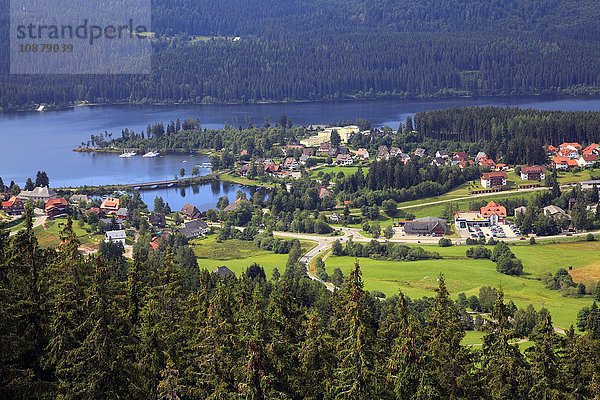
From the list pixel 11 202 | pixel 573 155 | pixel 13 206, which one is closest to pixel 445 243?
pixel 573 155

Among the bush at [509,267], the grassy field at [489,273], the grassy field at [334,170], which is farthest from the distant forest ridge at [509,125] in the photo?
the bush at [509,267]

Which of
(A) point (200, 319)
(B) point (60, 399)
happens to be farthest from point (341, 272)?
(B) point (60, 399)

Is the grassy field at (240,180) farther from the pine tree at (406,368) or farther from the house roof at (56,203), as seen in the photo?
the pine tree at (406,368)

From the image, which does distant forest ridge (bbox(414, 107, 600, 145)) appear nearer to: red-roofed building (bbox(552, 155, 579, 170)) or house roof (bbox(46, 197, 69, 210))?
red-roofed building (bbox(552, 155, 579, 170))

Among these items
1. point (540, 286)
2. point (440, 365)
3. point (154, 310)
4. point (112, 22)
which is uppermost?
point (112, 22)

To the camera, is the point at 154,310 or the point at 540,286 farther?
the point at 540,286

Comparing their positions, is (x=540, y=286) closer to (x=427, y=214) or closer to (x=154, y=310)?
(x=427, y=214)

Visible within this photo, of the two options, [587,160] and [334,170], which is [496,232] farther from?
[334,170]
